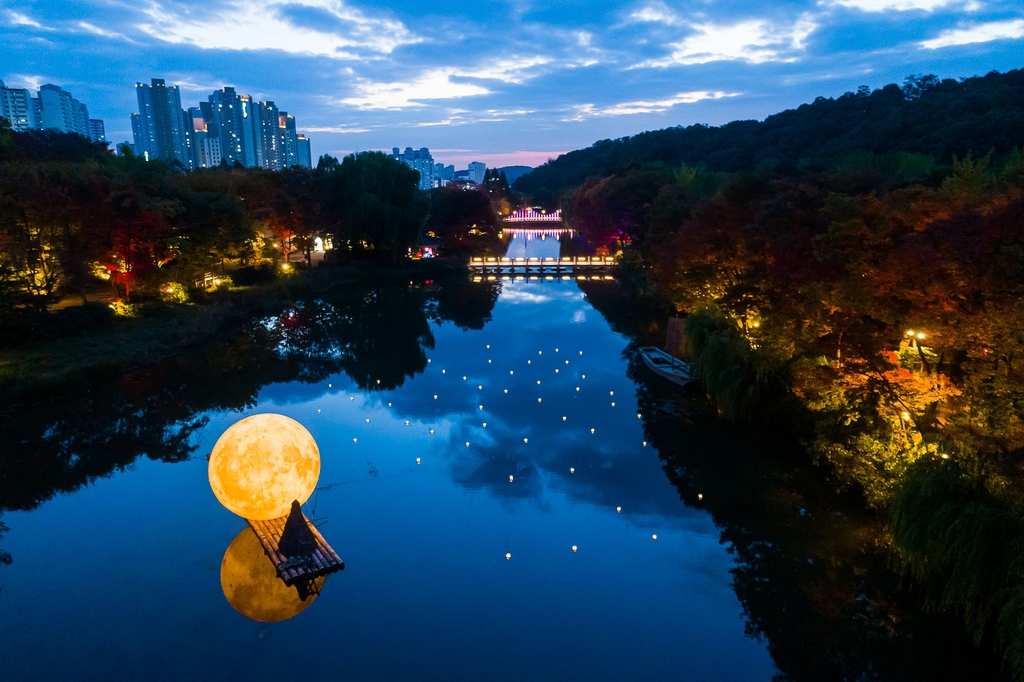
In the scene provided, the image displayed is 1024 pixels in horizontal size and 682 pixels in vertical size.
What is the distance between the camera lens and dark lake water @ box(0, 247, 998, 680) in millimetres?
9836

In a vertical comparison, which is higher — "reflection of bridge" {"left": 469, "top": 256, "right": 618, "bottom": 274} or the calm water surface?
"reflection of bridge" {"left": 469, "top": 256, "right": 618, "bottom": 274}

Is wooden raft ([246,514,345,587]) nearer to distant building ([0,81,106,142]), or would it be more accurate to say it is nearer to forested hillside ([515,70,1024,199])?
forested hillside ([515,70,1024,199])

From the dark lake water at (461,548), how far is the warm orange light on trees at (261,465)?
155 centimetres

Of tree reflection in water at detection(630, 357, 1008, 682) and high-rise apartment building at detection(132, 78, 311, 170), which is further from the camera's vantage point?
high-rise apartment building at detection(132, 78, 311, 170)

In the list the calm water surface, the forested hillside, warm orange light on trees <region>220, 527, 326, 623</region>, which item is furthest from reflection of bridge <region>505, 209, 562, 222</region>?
warm orange light on trees <region>220, 527, 326, 623</region>

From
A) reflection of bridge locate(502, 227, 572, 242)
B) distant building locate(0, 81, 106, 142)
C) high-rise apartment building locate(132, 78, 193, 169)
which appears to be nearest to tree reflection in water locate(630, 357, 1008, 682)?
reflection of bridge locate(502, 227, 572, 242)

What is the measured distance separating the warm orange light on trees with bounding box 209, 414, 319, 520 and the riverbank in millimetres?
13472

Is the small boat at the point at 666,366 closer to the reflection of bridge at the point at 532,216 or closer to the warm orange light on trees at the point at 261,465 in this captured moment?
the warm orange light on trees at the point at 261,465

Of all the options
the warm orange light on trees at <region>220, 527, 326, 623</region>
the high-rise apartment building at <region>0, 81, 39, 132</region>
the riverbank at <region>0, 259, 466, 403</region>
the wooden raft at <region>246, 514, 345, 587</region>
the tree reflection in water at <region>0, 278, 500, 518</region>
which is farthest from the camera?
the high-rise apartment building at <region>0, 81, 39, 132</region>

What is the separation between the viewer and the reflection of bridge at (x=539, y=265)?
55.0m

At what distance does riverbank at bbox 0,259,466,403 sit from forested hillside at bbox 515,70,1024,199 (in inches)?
975

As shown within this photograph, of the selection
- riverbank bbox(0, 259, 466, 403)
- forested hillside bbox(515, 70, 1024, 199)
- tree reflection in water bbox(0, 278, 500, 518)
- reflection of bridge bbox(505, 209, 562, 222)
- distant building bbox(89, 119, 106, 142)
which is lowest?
tree reflection in water bbox(0, 278, 500, 518)

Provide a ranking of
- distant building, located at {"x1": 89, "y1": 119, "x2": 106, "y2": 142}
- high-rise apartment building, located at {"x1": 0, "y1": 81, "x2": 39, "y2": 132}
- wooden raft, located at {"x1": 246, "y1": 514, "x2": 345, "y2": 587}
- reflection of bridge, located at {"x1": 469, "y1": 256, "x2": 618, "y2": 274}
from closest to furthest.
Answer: wooden raft, located at {"x1": 246, "y1": 514, "x2": 345, "y2": 587}
reflection of bridge, located at {"x1": 469, "y1": 256, "x2": 618, "y2": 274}
high-rise apartment building, located at {"x1": 0, "y1": 81, "x2": 39, "y2": 132}
distant building, located at {"x1": 89, "y1": 119, "x2": 106, "y2": 142}

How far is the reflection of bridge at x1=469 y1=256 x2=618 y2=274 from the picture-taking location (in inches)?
2167
